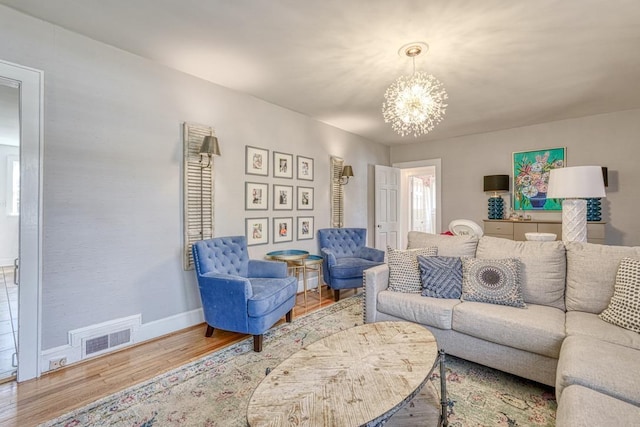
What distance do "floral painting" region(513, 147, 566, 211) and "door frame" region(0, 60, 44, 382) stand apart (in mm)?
5870

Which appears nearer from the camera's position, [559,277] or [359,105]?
[559,277]

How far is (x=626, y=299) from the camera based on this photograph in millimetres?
1821

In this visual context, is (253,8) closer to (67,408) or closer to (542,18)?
(542,18)

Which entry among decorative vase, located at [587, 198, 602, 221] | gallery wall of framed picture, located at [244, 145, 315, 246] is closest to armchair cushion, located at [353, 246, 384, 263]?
gallery wall of framed picture, located at [244, 145, 315, 246]

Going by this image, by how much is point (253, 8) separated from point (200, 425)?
2.63 metres

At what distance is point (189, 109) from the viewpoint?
3.01m

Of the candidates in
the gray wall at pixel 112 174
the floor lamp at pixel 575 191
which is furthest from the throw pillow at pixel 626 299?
the gray wall at pixel 112 174

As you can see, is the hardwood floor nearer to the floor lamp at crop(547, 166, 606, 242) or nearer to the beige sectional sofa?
the beige sectional sofa

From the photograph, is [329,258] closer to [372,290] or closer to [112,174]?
[372,290]

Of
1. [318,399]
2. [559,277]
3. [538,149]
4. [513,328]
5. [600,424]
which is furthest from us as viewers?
[538,149]

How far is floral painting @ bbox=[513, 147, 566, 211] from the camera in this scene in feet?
14.6

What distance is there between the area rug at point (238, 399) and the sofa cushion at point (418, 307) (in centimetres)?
37

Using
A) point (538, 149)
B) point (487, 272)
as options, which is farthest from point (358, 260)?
point (538, 149)

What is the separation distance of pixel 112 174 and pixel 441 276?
9.62 feet
